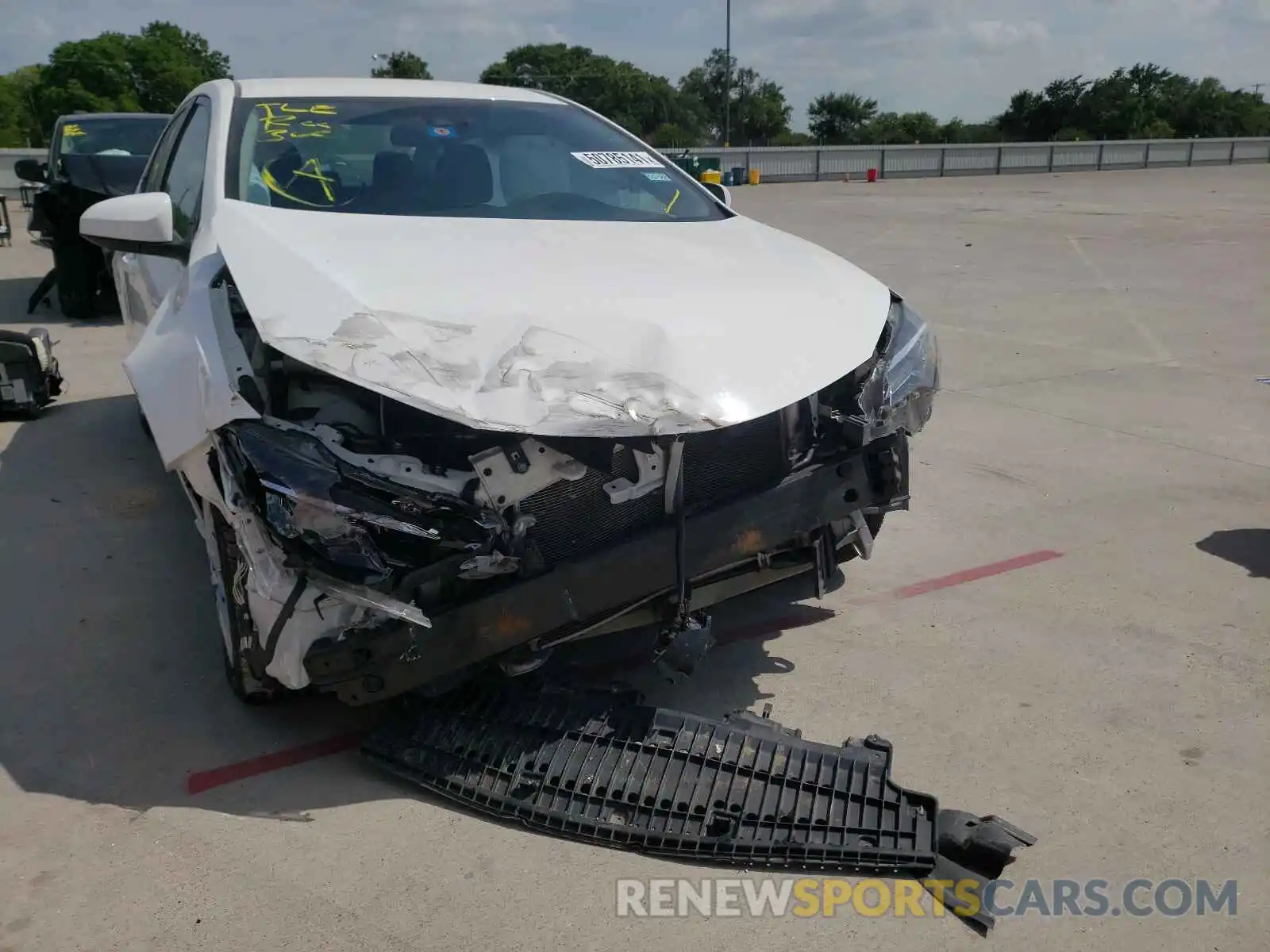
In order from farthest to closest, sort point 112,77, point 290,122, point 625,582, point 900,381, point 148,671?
point 112,77 < point 290,122 < point 148,671 < point 900,381 < point 625,582

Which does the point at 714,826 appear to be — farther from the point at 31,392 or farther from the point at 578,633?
the point at 31,392

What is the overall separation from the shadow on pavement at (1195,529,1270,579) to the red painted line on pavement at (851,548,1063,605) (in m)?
0.64

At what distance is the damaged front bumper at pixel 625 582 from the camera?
2.69 metres

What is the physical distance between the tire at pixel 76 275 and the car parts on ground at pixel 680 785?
26.3 feet

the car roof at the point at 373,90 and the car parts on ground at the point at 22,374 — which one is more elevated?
the car roof at the point at 373,90

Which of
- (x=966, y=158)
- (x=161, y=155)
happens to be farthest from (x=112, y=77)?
(x=161, y=155)

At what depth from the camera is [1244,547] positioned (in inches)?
177

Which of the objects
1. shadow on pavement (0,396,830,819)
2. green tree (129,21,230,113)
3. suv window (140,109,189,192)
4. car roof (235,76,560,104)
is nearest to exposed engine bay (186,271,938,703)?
shadow on pavement (0,396,830,819)

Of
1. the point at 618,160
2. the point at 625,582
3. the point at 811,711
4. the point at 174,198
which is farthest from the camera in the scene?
the point at 618,160

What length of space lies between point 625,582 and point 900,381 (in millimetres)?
1046

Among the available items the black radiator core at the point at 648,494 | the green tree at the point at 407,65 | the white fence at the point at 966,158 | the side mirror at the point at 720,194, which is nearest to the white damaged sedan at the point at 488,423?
the black radiator core at the point at 648,494

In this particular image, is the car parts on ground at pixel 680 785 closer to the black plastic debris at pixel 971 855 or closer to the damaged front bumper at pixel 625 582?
the black plastic debris at pixel 971 855

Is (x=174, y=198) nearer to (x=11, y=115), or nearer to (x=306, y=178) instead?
(x=306, y=178)

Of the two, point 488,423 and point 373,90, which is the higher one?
point 373,90
